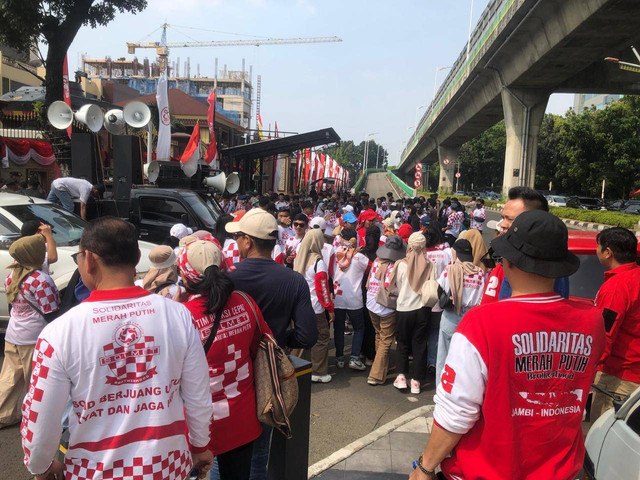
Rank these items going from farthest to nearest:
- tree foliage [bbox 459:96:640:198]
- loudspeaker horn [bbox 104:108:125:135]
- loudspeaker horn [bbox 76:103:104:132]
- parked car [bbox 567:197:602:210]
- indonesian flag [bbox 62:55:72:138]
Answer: parked car [bbox 567:197:602:210] → tree foliage [bbox 459:96:640:198] → indonesian flag [bbox 62:55:72:138] → loudspeaker horn [bbox 104:108:125:135] → loudspeaker horn [bbox 76:103:104:132]

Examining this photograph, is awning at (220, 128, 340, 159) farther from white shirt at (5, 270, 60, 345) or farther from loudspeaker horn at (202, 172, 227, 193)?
white shirt at (5, 270, 60, 345)

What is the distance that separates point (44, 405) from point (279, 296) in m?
1.41

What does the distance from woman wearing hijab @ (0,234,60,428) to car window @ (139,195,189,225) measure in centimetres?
547

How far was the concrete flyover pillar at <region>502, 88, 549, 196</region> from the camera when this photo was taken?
25953 mm

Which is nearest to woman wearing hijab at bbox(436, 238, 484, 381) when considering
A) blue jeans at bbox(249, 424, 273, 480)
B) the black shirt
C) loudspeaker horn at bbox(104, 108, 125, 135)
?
the black shirt

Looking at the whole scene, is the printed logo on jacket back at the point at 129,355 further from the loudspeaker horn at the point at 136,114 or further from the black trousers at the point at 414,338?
the loudspeaker horn at the point at 136,114

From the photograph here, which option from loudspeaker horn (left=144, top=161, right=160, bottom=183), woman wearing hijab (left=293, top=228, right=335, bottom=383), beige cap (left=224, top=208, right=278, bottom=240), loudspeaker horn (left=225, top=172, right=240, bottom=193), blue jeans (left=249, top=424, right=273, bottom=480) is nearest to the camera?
blue jeans (left=249, top=424, right=273, bottom=480)

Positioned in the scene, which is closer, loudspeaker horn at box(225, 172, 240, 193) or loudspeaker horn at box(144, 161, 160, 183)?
loudspeaker horn at box(144, 161, 160, 183)

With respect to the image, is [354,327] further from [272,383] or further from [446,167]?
[446,167]

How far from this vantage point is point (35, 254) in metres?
4.01

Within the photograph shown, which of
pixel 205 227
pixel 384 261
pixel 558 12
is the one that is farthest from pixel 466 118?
pixel 384 261

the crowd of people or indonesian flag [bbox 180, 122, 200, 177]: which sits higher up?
indonesian flag [bbox 180, 122, 200, 177]

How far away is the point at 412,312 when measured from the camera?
545 cm

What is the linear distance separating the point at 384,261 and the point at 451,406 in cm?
392
